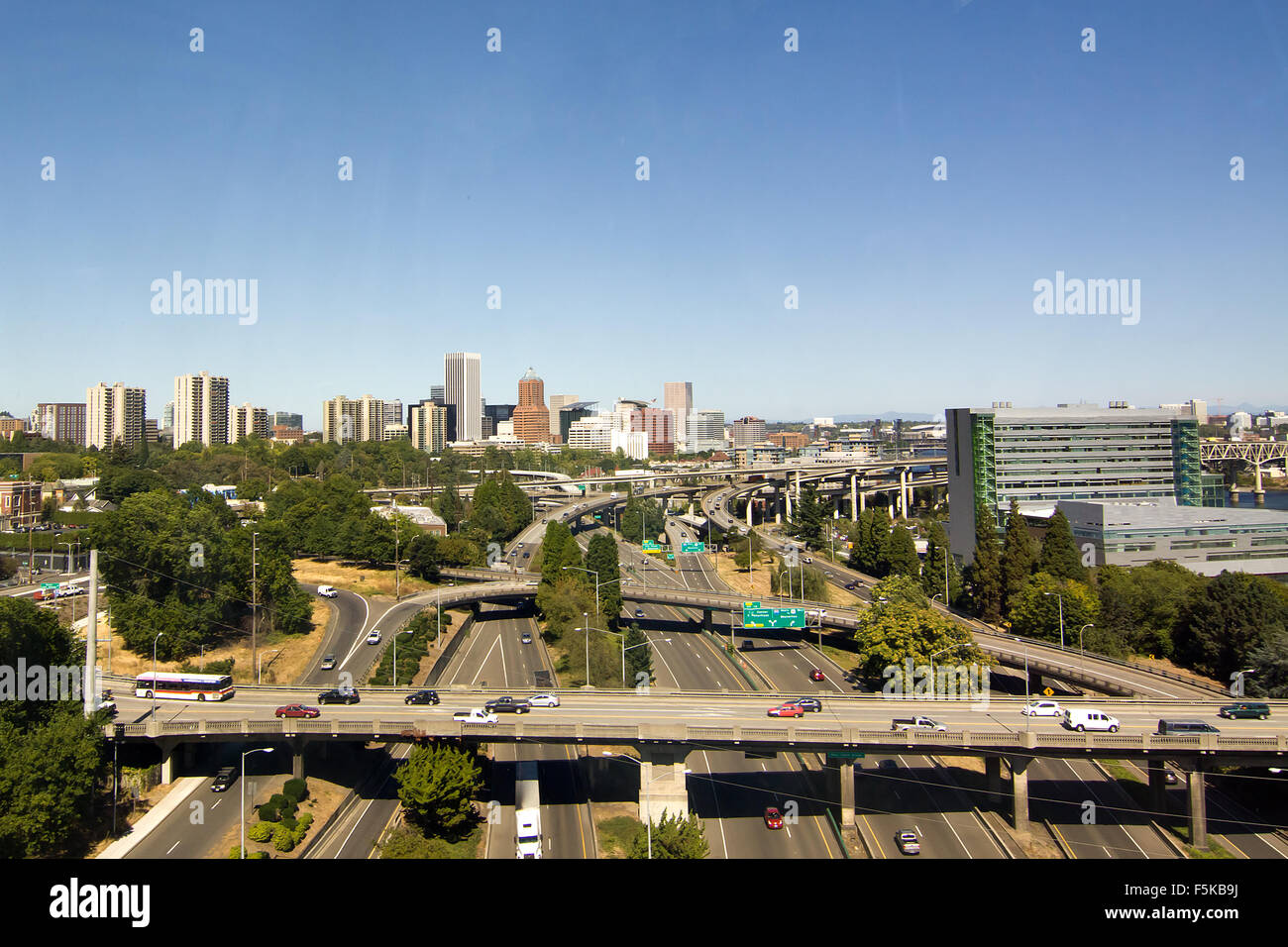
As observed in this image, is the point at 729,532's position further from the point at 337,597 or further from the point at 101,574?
the point at 101,574

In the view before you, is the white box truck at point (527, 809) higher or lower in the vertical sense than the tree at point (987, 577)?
lower

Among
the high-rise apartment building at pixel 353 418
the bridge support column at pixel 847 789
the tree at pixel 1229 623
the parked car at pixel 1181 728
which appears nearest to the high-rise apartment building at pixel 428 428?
the high-rise apartment building at pixel 353 418

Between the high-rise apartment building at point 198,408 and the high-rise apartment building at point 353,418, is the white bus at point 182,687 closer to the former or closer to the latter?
the high-rise apartment building at point 198,408

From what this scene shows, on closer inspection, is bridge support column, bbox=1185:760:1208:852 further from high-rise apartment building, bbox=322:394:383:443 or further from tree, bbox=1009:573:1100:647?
high-rise apartment building, bbox=322:394:383:443

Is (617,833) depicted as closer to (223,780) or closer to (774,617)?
(223,780)

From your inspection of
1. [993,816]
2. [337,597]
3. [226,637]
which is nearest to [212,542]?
[226,637]

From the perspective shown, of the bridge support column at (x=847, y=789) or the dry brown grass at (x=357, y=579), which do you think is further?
the dry brown grass at (x=357, y=579)

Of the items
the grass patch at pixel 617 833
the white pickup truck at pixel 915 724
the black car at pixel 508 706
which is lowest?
the grass patch at pixel 617 833
